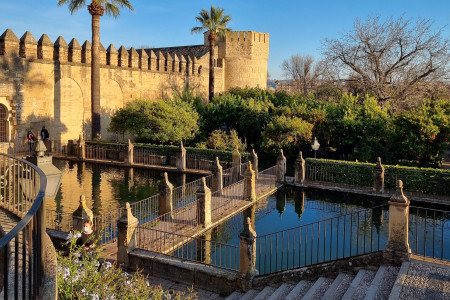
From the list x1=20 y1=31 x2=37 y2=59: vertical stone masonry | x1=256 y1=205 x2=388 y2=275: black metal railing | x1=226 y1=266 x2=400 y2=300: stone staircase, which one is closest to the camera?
x1=226 y1=266 x2=400 y2=300: stone staircase

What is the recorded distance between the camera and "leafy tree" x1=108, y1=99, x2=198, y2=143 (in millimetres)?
23359

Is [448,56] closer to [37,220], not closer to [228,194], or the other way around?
[228,194]

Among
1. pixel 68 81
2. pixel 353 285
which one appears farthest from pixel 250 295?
pixel 68 81

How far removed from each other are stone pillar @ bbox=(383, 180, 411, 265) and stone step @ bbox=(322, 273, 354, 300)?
79 centimetres

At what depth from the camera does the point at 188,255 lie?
405 inches

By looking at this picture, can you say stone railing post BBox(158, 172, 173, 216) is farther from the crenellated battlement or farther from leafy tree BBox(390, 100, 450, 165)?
the crenellated battlement

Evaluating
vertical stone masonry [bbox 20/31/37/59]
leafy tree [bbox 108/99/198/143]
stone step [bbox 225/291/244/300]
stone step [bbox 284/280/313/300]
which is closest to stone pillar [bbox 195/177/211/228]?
stone step [bbox 225/291/244/300]

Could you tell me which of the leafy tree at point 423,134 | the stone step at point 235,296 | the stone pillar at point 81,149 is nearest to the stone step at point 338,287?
the stone step at point 235,296

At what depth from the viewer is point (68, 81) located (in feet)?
83.9

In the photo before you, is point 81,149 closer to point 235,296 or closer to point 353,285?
point 235,296

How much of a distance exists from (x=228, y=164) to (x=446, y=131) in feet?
32.3

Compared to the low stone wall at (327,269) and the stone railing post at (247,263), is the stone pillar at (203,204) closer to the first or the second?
the stone railing post at (247,263)

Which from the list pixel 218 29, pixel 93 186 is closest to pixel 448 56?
pixel 218 29

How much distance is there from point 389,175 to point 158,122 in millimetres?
12462
